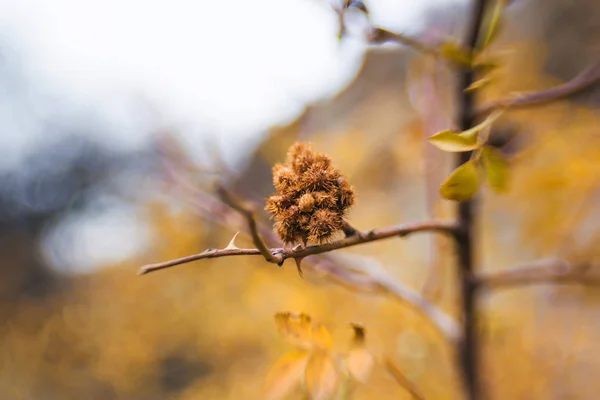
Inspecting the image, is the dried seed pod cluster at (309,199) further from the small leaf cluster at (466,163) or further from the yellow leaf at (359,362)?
the yellow leaf at (359,362)

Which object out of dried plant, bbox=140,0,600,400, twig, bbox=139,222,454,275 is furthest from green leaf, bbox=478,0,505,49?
twig, bbox=139,222,454,275

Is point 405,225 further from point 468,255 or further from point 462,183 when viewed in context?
point 468,255

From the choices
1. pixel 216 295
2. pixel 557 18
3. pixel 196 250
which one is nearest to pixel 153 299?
pixel 216 295

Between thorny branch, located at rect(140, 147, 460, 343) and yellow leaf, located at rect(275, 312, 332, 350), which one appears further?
thorny branch, located at rect(140, 147, 460, 343)

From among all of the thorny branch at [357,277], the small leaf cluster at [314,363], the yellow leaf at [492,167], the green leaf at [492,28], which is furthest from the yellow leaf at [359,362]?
the green leaf at [492,28]

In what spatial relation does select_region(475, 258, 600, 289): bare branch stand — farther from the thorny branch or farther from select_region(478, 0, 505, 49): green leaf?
select_region(478, 0, 505, 49): green leaf
